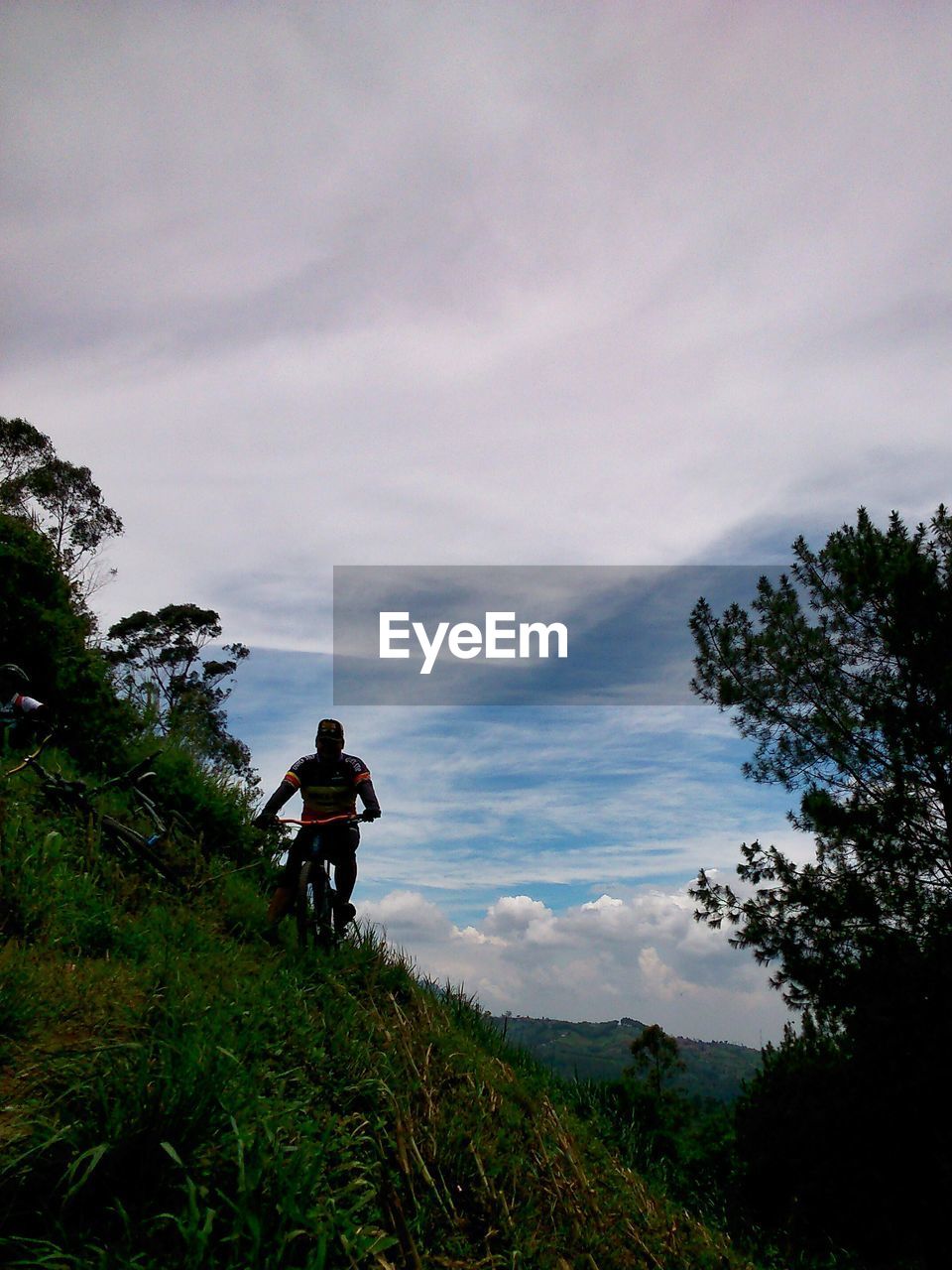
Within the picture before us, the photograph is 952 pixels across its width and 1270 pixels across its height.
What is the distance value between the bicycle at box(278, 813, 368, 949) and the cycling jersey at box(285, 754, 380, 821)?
0.51 feet

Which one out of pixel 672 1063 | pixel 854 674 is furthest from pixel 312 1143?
pixel 672 1063

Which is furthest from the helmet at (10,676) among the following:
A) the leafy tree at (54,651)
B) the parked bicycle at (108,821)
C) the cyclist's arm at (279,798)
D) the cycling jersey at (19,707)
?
the cyclist's arm at (279,798)

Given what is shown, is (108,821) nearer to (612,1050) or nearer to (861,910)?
(861,910)

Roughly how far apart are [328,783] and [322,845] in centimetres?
62

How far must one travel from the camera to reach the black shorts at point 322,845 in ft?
28.6

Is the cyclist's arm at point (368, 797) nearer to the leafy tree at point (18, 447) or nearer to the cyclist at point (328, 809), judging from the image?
the cyclist at point (328, 809)

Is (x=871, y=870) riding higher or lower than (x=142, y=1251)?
higher

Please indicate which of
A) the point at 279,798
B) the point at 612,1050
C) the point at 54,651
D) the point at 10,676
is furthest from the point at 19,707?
the point at 612,1050

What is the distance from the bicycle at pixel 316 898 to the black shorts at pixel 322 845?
0.03 meters

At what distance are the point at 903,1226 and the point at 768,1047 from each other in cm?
359

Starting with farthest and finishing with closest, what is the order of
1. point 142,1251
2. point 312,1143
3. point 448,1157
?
1. point 448,1157
2. point 312,1143
3. point 142,1251

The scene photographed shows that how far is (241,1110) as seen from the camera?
4098 mm

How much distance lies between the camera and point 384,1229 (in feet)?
14.6

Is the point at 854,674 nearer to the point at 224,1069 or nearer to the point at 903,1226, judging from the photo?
the point at 903,1226
